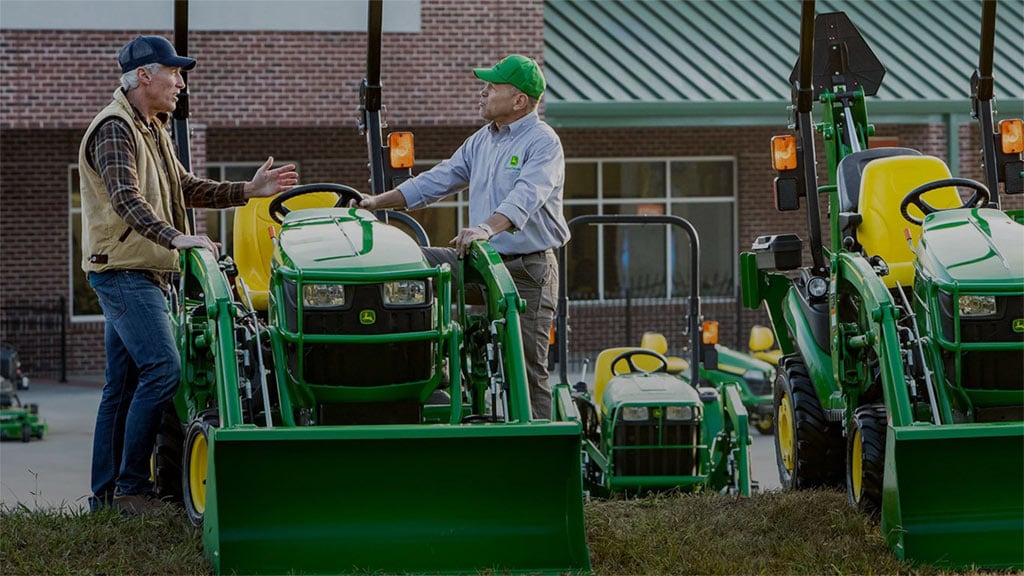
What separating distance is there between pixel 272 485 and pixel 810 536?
2.08 meters

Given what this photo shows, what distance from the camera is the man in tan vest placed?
19.7ft

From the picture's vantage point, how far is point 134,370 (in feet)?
20.7

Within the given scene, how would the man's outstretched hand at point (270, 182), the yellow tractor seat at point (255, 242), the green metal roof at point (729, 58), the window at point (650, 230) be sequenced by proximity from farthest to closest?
the window at point (650, 230) < the green metal roof at point (729, 58) < the yellow tractor seat at point (255, 242) < the man's outstretched hand at point (270, 182)

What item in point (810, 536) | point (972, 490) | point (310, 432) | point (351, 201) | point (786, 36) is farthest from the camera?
point (786, 36)

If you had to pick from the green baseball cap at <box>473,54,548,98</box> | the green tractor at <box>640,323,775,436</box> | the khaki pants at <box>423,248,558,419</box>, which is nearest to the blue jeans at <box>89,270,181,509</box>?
the khaki pants at <box>423,248,558,419</box>

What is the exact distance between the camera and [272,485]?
518 centimetres

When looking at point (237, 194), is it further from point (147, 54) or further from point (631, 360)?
point (631, 360)

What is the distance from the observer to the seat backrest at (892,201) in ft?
22.6

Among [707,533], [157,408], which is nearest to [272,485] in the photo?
[157,408]

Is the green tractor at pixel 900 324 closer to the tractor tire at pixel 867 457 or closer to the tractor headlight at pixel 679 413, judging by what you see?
the tractor tire at pixel 867 457

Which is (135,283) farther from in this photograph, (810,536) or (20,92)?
(20,92)

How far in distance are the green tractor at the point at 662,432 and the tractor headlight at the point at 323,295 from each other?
336cm

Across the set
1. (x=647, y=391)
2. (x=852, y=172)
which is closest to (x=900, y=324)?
(x=852, y=172)

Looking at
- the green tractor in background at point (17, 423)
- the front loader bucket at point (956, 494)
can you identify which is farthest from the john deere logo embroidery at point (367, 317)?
the green tractor in background at point (17, 423)
